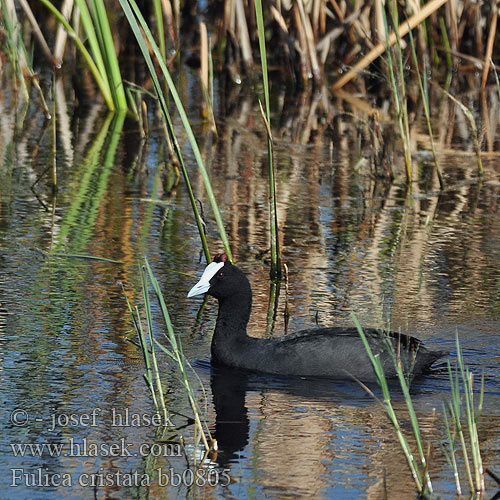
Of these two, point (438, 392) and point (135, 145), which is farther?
point (135, 145)

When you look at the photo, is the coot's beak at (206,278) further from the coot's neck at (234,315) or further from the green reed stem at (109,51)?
the green reed stem at (109,51)

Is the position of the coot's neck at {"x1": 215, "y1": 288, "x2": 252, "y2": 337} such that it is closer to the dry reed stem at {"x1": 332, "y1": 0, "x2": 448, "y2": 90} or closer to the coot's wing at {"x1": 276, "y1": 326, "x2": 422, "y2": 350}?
the coot's wing at {"x1": 276, "y1": 326, "x2": 422, "y2": 350}

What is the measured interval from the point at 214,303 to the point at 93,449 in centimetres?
244

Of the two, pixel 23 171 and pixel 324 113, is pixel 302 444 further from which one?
pixel 324 113

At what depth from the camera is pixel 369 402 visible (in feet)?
17.7

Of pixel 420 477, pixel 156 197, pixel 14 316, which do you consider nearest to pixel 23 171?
pixel 156 197

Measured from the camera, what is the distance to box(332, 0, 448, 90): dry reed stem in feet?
37.8

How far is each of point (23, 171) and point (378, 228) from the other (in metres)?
3.04

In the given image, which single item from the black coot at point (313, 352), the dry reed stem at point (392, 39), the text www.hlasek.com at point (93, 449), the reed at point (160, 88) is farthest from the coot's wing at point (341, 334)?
the dry reed stem at point (392, 39)

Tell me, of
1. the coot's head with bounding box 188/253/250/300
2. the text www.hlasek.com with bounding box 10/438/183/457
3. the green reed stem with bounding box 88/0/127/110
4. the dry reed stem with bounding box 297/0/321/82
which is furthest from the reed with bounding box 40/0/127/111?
the text www.hlasek.com with bounding box 10/438/183/457

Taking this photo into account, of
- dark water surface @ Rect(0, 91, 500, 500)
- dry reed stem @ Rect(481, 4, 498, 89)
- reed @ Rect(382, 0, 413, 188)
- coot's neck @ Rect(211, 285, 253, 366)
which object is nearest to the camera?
dark water surface @ Rect(0, 91, 500, 500)

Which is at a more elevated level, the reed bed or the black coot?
the reed bed

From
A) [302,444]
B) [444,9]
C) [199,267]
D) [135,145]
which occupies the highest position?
[444,9]

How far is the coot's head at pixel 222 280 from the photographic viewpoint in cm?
595
